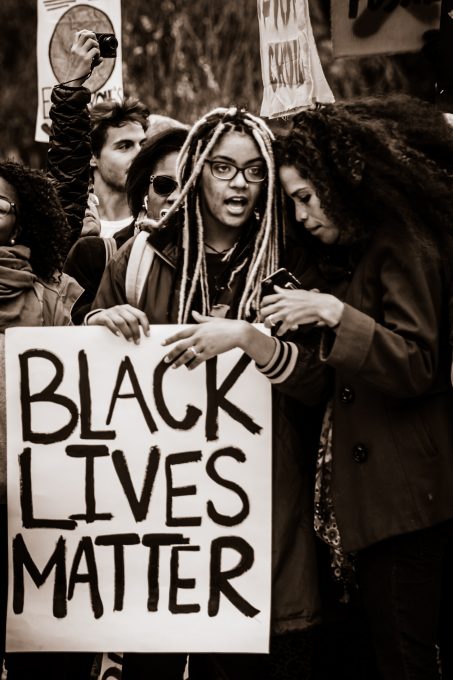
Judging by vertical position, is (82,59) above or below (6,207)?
above

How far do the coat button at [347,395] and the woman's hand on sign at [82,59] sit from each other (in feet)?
5.12

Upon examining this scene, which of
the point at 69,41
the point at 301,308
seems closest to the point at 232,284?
the point at 301,308

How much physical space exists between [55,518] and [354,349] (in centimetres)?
101

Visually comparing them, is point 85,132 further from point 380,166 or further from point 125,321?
point 380,166

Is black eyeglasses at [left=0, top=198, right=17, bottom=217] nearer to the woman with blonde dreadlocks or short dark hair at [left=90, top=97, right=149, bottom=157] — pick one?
the woman with blonde dreadlocks

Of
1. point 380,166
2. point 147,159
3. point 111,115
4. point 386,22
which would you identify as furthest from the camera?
point 111,115

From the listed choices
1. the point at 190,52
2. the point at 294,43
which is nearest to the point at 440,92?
the point at 294,43

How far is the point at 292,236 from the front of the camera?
10.2ft

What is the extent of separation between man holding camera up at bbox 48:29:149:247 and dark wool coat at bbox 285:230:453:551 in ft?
3.86

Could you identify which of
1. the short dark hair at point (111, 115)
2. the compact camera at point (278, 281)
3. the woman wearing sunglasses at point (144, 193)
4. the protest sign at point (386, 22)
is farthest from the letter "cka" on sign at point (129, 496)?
the short dark hair at point (111, 115)

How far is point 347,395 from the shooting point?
9.43 feet

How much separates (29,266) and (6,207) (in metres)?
0.18

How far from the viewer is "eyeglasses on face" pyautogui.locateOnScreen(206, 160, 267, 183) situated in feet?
10.0

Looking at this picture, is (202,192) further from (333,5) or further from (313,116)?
(333,5)
